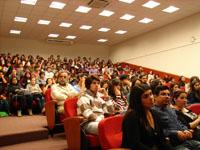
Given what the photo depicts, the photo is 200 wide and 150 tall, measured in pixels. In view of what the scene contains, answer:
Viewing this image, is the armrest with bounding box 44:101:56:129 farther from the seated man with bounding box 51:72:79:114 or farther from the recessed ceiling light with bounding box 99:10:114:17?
the recessed ceiling light with bounding box 99:10:114:17

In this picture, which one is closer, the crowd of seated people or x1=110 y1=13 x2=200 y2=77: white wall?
the crowd of seated people

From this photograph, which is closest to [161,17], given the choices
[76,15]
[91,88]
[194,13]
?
[194,13]

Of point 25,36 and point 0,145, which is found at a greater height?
point 25,36

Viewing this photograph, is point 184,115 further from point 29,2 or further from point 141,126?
point 29,2

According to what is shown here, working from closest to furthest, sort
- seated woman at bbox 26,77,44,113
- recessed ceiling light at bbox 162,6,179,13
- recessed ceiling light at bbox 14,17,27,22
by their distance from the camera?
1. seated woman at bbox 26,77,44,113
2. recessed ceiling light at bbox 162,6,179,13
3. recessed ceiling light at bbox 14,17,27,22

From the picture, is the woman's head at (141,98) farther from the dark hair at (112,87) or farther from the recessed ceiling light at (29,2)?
the recessed ceiling light at (29,2)

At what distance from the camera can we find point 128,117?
182cm

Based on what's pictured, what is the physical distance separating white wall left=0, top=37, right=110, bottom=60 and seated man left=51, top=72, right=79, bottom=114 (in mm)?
10267

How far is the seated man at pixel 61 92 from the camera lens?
3955mm

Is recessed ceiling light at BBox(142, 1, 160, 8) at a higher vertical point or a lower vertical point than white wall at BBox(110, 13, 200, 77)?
higher

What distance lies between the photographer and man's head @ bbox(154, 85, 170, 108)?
2.47 meters

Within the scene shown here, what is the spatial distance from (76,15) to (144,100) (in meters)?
8.37

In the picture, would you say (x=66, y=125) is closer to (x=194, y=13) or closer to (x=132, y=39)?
(x=194, y=13)

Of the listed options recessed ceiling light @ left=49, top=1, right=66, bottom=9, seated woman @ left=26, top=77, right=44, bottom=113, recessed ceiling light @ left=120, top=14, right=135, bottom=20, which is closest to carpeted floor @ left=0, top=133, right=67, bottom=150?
seated woman @ left=26, top=77, right=44, bottom=113
